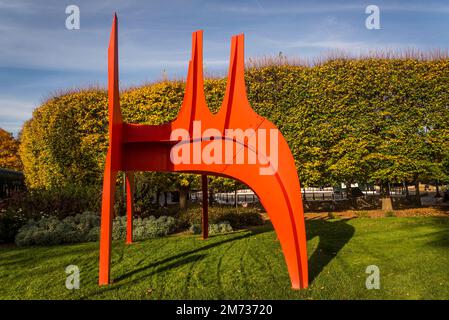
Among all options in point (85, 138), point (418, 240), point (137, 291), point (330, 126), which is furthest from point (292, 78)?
point (137, 291)

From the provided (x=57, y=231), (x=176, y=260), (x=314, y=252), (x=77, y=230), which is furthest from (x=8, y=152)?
(x=314, y=252)

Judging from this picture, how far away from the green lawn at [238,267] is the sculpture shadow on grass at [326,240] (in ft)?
0.08

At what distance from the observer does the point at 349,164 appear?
1419 centimetres

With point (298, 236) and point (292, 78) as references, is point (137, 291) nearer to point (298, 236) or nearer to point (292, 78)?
point (298, 236)

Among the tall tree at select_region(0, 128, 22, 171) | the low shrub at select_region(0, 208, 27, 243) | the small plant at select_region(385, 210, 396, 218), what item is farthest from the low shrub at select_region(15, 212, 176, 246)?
the tall tree at select_region(0, 128, 22, 171)

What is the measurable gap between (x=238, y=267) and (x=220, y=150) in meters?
2.38

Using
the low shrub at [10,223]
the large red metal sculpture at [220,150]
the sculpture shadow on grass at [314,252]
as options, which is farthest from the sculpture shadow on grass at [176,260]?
the low shrub at [10,223]

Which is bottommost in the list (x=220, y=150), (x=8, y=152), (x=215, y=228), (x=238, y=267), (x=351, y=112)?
(x=238, y=267)

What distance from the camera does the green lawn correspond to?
5.05 metres

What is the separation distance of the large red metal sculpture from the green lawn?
1.92 ft

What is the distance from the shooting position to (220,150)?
222 inches

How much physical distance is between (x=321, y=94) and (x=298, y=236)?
10859 mm

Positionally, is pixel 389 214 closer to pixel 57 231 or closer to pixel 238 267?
pixel 238 267

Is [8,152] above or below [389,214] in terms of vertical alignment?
above
